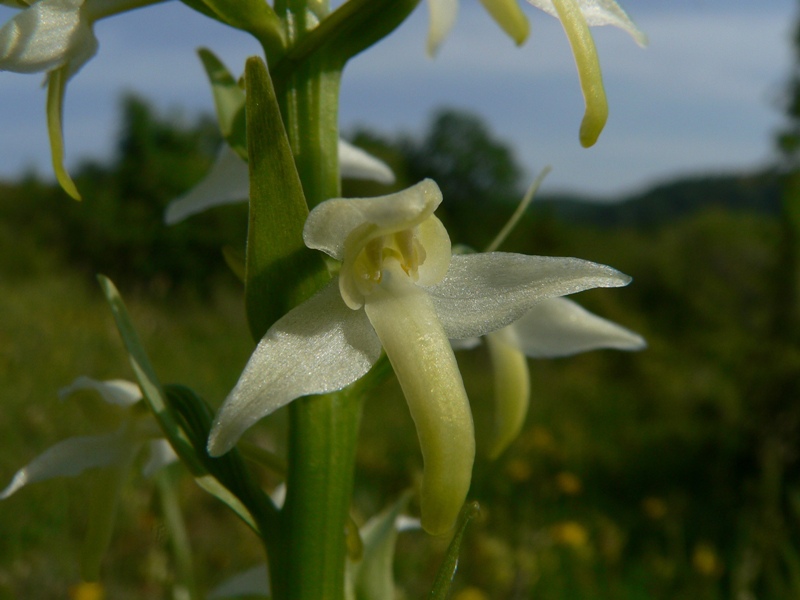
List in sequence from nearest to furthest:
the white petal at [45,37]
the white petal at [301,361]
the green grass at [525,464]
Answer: the white petal at [301,361]
the white petal at [45,37]
the green grass at [525,464]

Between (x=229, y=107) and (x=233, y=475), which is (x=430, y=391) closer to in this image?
(x=233, y=475)

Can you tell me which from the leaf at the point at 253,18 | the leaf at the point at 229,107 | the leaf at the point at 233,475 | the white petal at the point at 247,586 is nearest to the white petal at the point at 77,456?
the leaf at the point at 233,475

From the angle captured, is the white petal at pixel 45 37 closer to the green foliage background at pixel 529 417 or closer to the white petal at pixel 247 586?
the green foliage background at pixel 529 417

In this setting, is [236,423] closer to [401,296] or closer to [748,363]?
[401,296]

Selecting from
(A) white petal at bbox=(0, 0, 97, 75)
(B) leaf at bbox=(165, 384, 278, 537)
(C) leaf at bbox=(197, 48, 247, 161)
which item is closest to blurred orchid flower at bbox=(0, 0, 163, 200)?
(A) white petal at bbox=(0, 0, 97, 75)

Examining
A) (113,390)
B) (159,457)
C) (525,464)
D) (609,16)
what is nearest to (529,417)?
(525,464)
